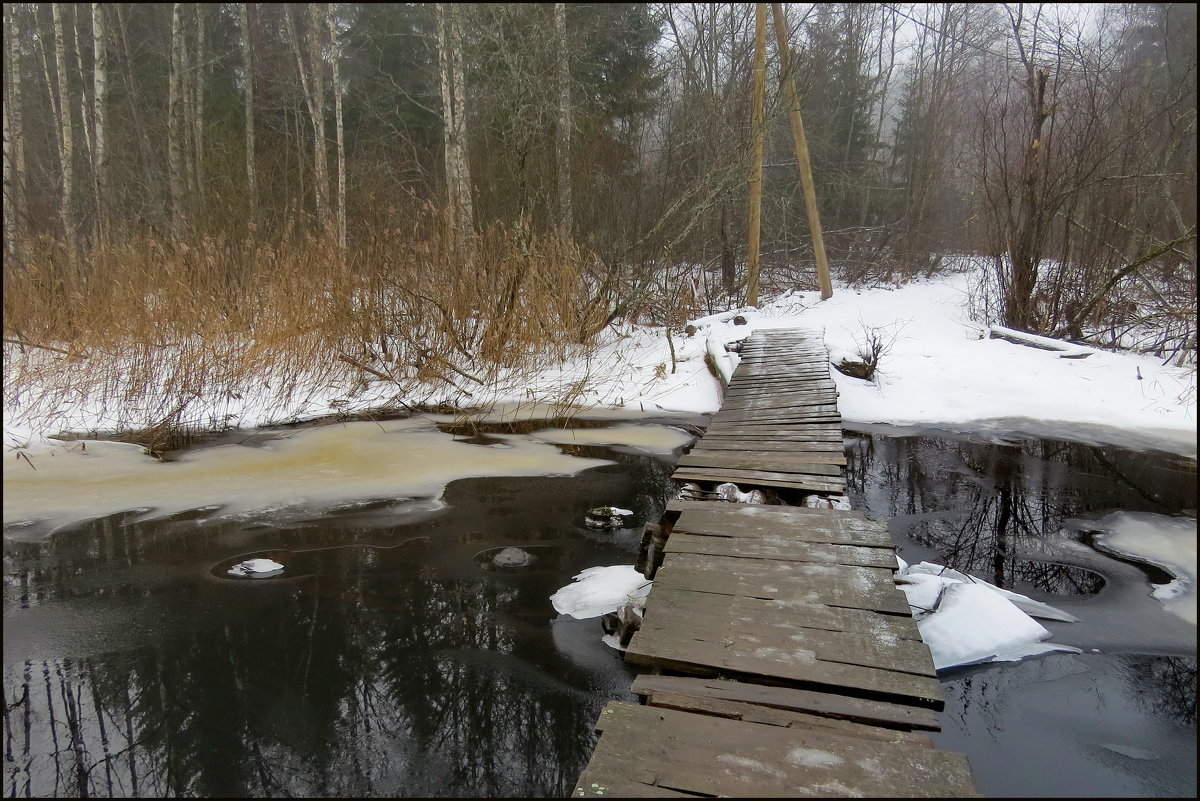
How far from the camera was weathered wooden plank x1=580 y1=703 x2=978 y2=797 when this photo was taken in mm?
1847

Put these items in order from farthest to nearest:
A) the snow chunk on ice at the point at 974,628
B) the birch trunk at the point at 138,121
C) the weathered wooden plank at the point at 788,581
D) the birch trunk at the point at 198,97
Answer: the birch trunk at the point at 198,97 → the birch trunk at the point at 138,121 → the snow chunk on ice at the point at 974,628 → the weathered wooden plank at the point at 788,581

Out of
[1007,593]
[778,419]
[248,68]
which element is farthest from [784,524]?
[248,68]

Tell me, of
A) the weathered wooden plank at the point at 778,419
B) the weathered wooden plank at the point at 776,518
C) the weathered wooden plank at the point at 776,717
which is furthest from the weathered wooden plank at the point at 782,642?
the weathered wooden plank at the point at 778,419

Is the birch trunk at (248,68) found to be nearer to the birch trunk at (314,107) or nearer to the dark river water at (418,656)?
the birch trunk at (314,107)

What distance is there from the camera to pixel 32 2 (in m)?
12.9

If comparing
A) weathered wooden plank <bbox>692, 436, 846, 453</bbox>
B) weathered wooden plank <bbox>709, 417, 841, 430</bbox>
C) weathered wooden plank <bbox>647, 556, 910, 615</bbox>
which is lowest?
weathered wooden plank <bbox>647, 556, 910, 615</bbox>

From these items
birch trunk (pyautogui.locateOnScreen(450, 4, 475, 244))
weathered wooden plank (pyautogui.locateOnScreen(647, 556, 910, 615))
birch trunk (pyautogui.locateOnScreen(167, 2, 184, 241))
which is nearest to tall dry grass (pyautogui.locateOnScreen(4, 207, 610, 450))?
birch trunk (pyautogui.locateOnScreen(450, 4, 475, 244))

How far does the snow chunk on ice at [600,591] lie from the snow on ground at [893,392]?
143 inches

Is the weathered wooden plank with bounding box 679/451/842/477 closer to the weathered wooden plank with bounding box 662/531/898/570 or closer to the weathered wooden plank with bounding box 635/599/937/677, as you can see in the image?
the weathered wooden plank with bounding box 662/531/898/570

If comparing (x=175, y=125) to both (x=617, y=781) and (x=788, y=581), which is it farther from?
(x=617, y=781)

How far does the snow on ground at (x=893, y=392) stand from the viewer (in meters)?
6.45

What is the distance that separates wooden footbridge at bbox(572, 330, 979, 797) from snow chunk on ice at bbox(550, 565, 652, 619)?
0.37 ft

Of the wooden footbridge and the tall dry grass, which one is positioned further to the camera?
the tall dry grass

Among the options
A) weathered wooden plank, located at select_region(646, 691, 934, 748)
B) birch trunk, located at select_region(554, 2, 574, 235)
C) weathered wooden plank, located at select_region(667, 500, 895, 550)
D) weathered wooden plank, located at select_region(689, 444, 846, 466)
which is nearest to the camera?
weathered wooden plank, located at select_region(646, 691, 934, 748)
